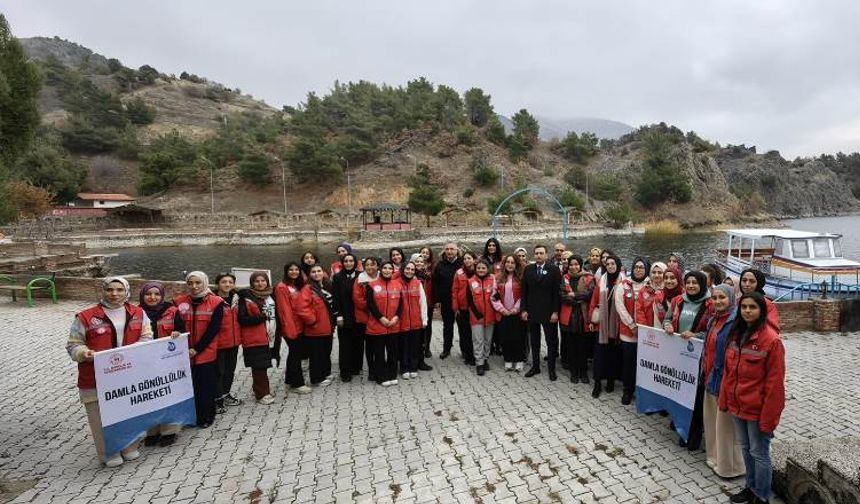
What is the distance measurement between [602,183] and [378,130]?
39.5 meters

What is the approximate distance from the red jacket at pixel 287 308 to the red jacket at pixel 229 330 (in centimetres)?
56

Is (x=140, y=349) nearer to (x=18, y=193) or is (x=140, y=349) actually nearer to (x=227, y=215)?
(x=18, y=193)

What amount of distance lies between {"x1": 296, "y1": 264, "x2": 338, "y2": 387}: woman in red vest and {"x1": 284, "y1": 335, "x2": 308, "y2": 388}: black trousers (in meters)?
0.08

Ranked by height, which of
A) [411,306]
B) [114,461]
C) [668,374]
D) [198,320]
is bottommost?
[114,461]

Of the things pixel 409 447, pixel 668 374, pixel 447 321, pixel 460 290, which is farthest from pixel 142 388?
pixel 668 374

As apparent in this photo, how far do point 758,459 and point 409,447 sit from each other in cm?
291

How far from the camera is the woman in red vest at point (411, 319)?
6.08 meters

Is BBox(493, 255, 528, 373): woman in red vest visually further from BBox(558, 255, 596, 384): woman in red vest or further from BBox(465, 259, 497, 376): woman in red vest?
BBox(558, 255, 596, 384): woman in red vest

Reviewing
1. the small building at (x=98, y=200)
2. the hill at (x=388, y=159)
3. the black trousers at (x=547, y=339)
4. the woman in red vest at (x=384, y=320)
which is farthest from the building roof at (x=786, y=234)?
the small building at (x=98, y=200)

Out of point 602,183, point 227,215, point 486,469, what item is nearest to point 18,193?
point 227,215

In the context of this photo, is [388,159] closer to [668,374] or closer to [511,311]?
[511,311]

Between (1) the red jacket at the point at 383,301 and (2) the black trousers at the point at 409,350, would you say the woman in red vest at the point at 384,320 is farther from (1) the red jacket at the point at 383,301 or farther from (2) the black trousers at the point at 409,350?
(2) the black trousers at the point at 409,350

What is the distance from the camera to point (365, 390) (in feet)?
19.4

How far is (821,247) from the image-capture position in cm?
1361
